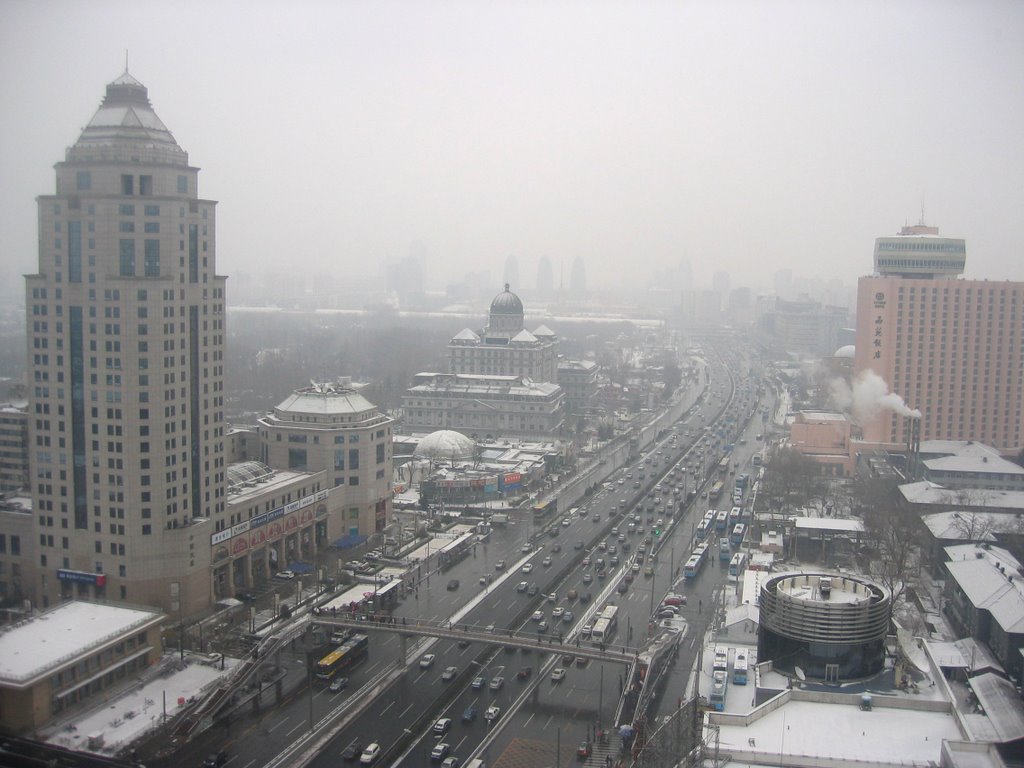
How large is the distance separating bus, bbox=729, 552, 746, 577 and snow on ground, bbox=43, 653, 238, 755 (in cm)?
1154

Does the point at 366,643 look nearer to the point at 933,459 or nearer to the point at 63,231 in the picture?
the point at 63,231

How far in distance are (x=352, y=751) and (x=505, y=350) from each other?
3520cm

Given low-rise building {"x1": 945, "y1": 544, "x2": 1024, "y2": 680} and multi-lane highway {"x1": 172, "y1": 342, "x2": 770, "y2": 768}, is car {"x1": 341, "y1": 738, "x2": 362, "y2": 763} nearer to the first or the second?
multi-lane highway {"x1": 172, "y1": 342, "x2": 770, "y2": 768}

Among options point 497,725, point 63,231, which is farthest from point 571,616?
point 63,231

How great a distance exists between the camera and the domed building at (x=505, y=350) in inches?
1932

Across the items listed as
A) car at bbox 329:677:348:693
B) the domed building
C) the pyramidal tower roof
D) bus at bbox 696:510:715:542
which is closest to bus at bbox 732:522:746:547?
bus at bbox 696:510:715:542

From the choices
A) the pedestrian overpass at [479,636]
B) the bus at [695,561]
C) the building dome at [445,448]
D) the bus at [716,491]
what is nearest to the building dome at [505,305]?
the building dome at [445,448]

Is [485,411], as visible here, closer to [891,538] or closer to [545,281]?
[891,538]

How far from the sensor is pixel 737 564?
78.2ft

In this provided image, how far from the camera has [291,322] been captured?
8544 centimetres

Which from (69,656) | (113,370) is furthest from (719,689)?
(113,370)

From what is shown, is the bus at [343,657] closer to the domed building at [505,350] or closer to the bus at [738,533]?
the bus at [738,533]

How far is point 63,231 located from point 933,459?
26447 mm

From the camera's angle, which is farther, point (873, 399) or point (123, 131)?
point (873, 399)
